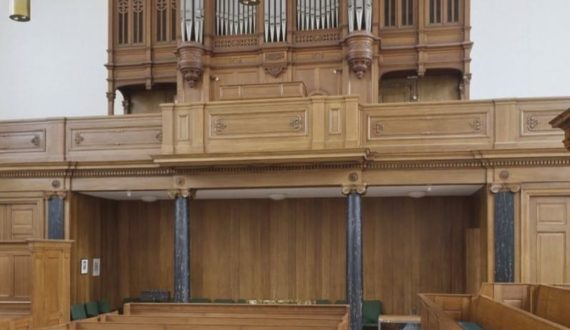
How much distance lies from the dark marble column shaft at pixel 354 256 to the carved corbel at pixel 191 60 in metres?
3.64

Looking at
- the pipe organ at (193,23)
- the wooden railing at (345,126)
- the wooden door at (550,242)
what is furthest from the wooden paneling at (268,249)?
the wooden door at (550,242)

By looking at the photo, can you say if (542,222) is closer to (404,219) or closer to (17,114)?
(404,219)

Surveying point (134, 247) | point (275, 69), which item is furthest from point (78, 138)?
point (275, 69)

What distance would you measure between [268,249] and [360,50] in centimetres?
420

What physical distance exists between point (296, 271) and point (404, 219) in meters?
2.26

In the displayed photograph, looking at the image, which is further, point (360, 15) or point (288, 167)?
point (360, 15)

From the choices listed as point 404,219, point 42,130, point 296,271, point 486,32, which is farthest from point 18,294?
point 486,32

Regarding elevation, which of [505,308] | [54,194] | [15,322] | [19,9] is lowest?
[15,322]

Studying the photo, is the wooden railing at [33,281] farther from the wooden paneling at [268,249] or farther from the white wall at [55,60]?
the white wall at [55,60]

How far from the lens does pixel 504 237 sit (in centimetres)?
1060

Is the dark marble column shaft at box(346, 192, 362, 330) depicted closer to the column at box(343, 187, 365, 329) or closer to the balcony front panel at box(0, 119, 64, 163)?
the column at box(343, 187, 365, 329)

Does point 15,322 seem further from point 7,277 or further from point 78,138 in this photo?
point 78,138

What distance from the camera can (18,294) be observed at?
10.4 metres

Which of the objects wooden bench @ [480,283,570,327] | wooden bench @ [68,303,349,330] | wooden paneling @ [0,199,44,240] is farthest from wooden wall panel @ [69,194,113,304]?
wooden bench @ [480,283,570,327]
